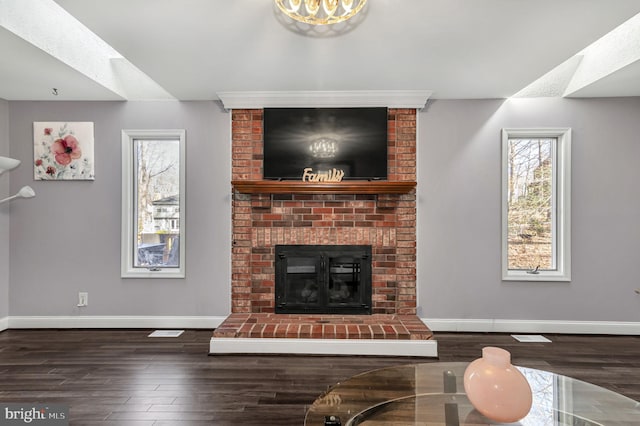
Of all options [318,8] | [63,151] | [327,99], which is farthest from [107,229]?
[318,8]

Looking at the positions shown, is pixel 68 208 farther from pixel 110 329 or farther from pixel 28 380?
pixel 28 380

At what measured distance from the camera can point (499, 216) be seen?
368cm

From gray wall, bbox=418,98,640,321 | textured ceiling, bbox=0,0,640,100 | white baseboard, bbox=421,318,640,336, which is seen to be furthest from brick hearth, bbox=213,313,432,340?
textured ceiling, bbox=0,0,640,100

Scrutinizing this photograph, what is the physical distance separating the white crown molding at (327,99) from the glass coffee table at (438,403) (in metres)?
2.57

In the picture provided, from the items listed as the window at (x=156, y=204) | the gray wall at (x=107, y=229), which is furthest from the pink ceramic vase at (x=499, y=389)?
the window at (x=156, y=204)

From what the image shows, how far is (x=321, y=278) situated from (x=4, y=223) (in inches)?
131

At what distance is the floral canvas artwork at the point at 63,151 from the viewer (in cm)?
372

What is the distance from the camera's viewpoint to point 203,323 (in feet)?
12.2

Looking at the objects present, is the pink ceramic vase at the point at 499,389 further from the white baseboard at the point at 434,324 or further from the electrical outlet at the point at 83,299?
the electrical outlet at the point at 83,299

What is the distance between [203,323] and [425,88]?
324 centimetres

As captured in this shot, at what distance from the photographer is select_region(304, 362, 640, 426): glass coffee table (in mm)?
1552

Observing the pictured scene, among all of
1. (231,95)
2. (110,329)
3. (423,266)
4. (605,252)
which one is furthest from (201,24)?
(605,252)

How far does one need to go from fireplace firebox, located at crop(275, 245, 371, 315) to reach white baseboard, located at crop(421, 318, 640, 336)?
0.79 metres

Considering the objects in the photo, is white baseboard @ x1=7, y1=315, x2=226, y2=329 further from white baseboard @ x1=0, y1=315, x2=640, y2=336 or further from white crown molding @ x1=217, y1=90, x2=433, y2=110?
white crown molding @ x1=217, y1=90, x2=433, y2=110
